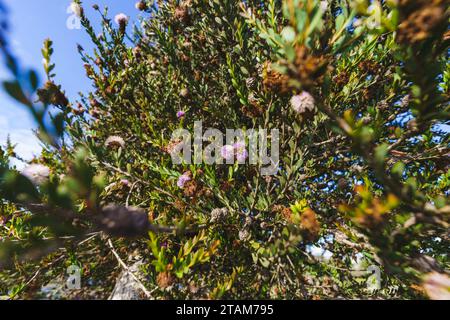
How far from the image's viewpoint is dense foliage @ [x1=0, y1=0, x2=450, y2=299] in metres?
0.85

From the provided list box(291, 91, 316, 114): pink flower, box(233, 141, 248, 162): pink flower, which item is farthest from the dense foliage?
box(233, 141, 248, 162): pink flower

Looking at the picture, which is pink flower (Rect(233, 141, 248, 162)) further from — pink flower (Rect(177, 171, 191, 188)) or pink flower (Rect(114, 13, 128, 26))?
pink flower (Rect(114, 13, 128, 26))

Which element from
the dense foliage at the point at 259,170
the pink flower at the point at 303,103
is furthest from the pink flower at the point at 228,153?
the pink flower at the point at 303,103

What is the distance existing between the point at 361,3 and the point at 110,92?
7.96 ft

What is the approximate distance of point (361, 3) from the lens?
0.94m
